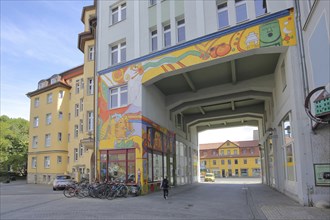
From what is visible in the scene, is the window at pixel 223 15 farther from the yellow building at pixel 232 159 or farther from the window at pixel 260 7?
the yellow building at pixel 232 159

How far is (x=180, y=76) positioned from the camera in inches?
814

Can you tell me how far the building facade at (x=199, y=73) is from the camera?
12609 mm

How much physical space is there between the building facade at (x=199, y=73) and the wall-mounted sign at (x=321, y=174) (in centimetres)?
13

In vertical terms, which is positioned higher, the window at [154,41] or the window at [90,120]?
the window at [154,41]

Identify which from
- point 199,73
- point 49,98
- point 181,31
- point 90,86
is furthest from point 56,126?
point 181,31

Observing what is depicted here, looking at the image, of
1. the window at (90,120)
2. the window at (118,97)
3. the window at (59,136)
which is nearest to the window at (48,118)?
the window at (59,136)

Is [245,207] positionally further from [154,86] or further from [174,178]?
[174,178]

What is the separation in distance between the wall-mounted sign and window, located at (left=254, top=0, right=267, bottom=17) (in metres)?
8.16

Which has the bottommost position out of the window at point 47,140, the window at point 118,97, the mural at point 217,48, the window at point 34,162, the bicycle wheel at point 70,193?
the bicycle wheel at point 70,193

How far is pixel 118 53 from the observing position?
2142 centimetres

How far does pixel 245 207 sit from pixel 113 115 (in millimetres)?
10729

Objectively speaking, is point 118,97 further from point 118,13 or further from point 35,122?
point 35,122

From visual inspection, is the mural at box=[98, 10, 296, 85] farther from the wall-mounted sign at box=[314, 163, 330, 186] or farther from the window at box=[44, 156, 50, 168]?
the window at box=[44, 156, 50, 168]

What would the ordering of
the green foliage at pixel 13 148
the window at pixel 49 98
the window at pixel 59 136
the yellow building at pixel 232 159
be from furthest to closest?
1. the yellow building at pixel 232 159
2. the green foliage at pixel 13 148
3. the window at pixel 49 98
4. the window at pixel 59 136
